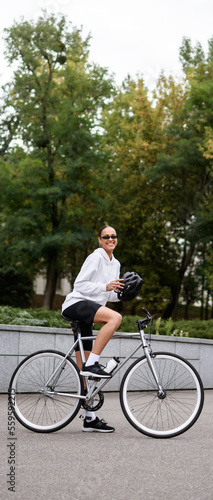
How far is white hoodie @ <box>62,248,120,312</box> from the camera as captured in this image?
5633mm

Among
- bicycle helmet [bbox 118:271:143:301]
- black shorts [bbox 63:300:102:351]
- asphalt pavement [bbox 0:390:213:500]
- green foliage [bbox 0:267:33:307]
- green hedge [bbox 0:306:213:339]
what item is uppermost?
green foliage [bbox 0:267:33:307]

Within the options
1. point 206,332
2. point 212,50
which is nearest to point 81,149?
point 212,50

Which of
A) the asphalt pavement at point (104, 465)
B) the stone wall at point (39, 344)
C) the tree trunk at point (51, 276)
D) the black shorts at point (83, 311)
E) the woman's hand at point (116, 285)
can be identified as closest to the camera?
the asphalt pavement at point (104, 465)

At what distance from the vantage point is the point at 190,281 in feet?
116

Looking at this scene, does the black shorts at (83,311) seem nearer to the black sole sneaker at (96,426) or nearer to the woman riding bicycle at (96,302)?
the woman riding bicycle at (96,302)

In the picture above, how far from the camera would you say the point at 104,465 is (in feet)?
14.5

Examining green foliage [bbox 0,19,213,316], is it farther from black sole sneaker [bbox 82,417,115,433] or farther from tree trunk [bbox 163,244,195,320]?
black sole sneaker [bbox 82,417,115,433]

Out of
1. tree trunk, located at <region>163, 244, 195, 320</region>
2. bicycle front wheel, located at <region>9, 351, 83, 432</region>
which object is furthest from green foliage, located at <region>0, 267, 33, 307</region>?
bicycle front wheel, located at <region>9, 351, 83, 432</region>

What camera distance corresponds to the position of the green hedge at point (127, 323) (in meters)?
10.8

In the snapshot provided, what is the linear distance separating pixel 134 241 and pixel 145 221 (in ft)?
3.91

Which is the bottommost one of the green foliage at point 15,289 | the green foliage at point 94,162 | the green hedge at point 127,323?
the green hedge at point 127,323

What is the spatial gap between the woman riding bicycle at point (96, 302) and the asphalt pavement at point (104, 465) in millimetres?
A: 568

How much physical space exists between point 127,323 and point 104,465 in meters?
9.17

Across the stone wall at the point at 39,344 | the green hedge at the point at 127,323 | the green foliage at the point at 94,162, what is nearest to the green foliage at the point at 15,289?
the green foliage at the point at 94,162
